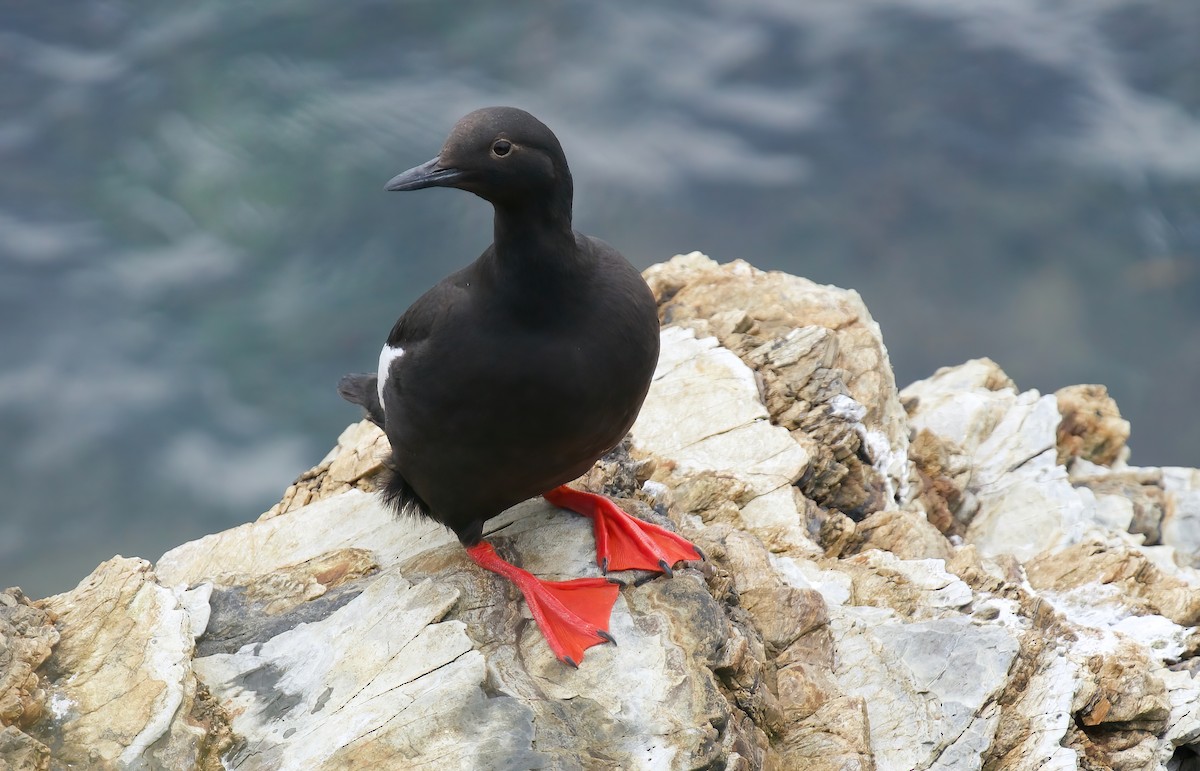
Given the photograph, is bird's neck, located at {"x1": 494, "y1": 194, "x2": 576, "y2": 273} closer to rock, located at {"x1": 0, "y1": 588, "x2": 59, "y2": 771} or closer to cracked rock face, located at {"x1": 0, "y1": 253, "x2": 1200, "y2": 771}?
cracked rock face, located at {"x1": 0, "y1": 253, "x2": 1200, "y2": 771}

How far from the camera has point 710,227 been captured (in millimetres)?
12117

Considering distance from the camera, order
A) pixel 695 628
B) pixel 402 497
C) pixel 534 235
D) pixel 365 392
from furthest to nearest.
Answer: pixel 365 392, pixel 402 497, pixel 695 628, pixel 534 235

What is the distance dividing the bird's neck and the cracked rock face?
1312mm

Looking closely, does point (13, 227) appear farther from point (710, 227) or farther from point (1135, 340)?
point (1135, 340)

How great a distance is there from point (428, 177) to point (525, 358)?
72cm

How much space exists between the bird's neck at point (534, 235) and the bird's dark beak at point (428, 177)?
0.77ft

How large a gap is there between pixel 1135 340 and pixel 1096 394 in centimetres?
384

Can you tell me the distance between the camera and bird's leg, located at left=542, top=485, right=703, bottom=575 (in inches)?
184

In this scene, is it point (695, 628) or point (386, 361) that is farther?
point (386, 361)

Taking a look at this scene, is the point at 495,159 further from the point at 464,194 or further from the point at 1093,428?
the point at 464,194

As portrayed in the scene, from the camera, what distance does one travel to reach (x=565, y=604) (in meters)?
4.49

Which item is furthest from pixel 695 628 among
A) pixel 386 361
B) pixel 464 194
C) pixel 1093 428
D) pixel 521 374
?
pixel 464 194

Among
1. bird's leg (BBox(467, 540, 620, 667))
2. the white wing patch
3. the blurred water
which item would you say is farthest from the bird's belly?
the blurred water

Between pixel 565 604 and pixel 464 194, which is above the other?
pixel 464 194
